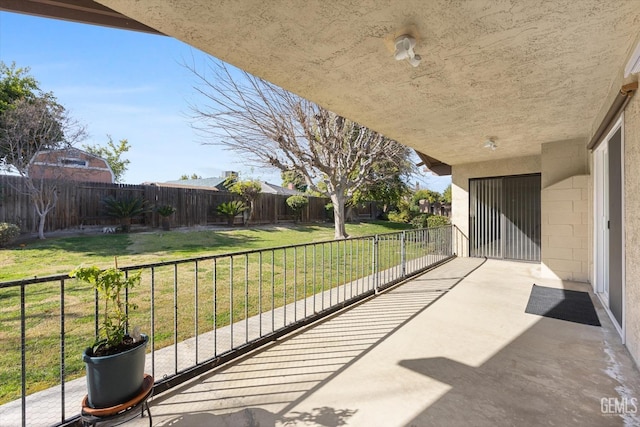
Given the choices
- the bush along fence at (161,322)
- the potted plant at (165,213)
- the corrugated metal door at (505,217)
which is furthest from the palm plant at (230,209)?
the corrugated metal door at (505,217)

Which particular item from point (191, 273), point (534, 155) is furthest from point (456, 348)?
point (534, 155)

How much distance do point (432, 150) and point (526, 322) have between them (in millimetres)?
3811

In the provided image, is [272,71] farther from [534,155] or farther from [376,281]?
[534,155]

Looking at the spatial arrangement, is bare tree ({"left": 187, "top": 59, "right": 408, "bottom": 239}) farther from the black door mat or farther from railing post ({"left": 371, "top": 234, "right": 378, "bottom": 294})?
the black door mat

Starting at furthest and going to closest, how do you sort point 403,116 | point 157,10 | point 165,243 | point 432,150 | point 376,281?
point 165,243 < point 432,150 < point 376,281 < point 403,116 < point 157,10

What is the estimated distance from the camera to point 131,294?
12.6ft

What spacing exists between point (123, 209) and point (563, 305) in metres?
11.4

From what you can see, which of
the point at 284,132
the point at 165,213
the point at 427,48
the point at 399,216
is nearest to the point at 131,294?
the point at 427,48

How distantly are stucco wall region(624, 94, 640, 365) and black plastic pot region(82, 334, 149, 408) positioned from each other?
3.61 metres

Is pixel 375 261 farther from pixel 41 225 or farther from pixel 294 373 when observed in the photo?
pixel 41 225

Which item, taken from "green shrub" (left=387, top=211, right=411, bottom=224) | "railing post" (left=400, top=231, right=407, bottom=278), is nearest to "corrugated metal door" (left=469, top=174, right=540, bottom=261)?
"railing post" (left=400, top=231, right=407, bottom=278)

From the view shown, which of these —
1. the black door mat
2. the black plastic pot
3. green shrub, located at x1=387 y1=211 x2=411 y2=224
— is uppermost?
green shrub, located at x1=387 y1=211 x2=411 y2=224

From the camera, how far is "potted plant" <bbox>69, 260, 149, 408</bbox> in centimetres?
142

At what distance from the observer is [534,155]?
20.8 ft
